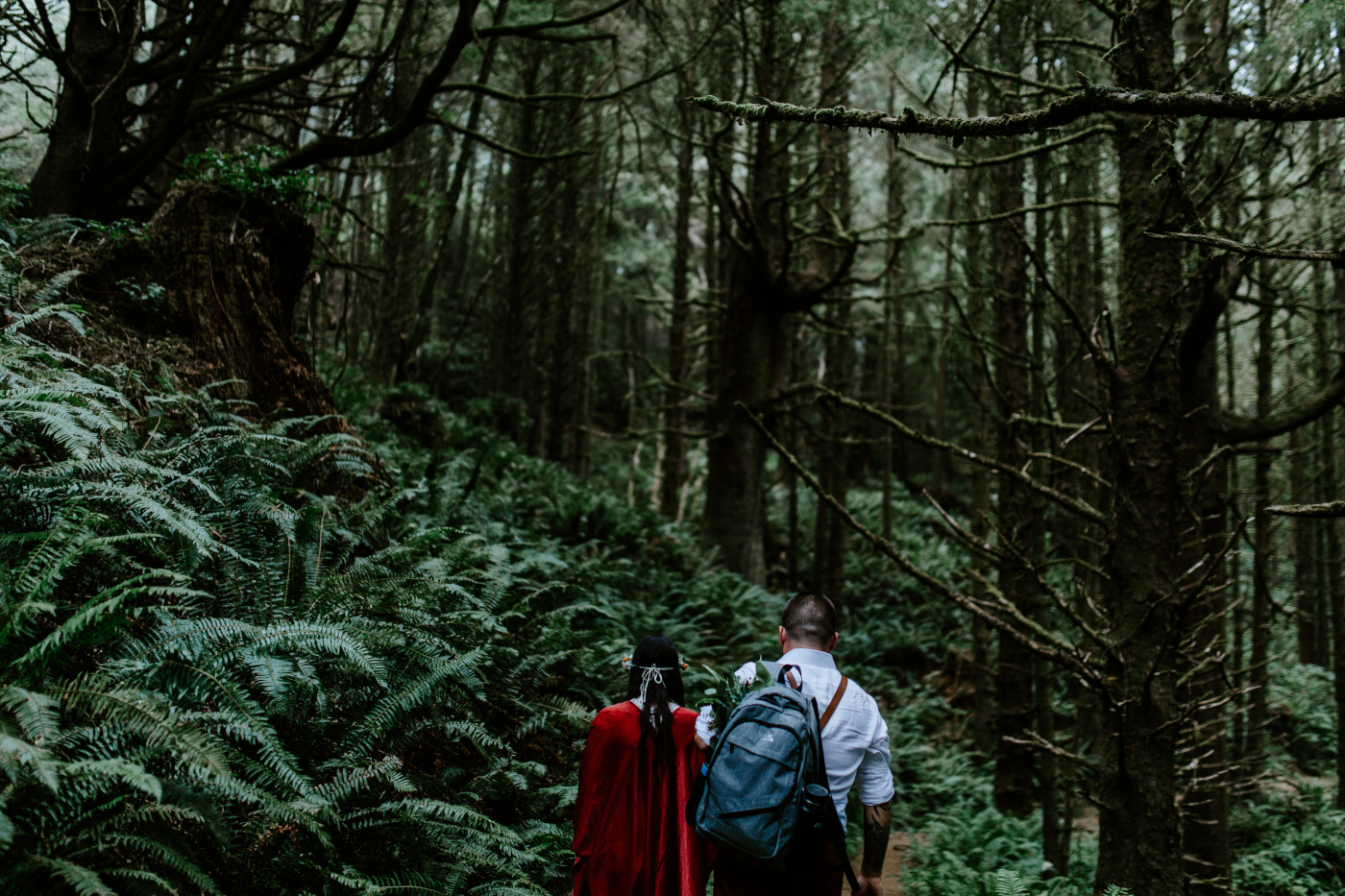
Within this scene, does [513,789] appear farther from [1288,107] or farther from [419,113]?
[419,113]

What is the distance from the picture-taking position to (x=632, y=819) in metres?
3.00

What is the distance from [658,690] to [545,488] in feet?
22.8

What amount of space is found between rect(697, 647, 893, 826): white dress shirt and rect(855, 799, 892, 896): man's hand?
45 millimetres

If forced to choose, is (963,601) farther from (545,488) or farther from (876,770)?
(545,488)

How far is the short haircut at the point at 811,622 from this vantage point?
10.2 feet

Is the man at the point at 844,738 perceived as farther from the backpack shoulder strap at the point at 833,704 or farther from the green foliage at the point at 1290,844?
the green foliage at the point at 1290,844

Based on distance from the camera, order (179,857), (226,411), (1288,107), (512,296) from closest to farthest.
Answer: (1288,107) → (179,857) → (226,411) → (512,296)

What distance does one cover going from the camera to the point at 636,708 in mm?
3158

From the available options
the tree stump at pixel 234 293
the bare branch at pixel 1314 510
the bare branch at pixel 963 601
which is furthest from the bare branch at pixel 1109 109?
the tree stump at pixel 234 293

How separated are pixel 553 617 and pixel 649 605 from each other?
271 centimetres

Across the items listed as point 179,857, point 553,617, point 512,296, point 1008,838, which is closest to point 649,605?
point 553,617

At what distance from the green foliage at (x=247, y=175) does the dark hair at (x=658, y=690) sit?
16.8 feet

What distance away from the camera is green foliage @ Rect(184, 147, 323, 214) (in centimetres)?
589

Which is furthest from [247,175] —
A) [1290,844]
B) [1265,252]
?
[1290,844]
